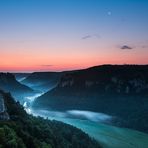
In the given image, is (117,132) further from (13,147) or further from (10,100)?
(13,147)

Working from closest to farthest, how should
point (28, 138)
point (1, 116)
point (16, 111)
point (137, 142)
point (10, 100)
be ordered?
point (28, 138) < point (1, 116) < point (16, 111) < point (10, 100) < point (137, 142)

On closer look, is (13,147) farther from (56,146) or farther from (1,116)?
(56,146)

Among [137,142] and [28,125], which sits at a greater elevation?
[28,125]

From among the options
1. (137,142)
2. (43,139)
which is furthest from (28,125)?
(137,142)

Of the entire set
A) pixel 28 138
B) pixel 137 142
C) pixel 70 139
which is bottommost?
pixel 137 142

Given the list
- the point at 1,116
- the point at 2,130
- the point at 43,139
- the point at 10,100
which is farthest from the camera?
the point at 10,100

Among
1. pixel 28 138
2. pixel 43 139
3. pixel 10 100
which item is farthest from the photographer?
pixel 10 100

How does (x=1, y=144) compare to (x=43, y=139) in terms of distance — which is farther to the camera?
(x=43, y=139)

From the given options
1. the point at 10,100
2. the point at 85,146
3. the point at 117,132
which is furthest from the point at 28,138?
the point at 117,132

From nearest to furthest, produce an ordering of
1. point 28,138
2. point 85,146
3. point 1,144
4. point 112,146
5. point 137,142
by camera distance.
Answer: point 1,144
point 28,138
point 85,146
point 112,146
point 137,142
